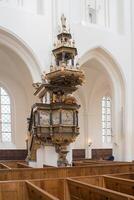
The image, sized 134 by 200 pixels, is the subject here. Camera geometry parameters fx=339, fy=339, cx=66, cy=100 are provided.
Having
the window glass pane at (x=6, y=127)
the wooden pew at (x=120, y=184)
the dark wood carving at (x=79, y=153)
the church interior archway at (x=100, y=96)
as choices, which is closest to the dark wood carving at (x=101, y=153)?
the church interior archway at (x=100, y=96)

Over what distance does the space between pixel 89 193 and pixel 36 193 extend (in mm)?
922

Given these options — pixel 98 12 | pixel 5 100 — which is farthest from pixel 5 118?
pixel 98 12

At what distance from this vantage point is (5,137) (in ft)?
64.2

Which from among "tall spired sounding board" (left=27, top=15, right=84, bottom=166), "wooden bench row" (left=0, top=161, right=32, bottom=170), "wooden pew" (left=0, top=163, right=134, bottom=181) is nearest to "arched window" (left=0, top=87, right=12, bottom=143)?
"wooden bench row" (left=0, top=161, right=32, bottom=170)

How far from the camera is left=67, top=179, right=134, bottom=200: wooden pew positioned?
470 centimetres

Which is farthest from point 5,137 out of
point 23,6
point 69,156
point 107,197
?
point 107,197

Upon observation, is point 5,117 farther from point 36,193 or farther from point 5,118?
point 36,193

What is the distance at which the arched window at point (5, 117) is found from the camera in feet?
64.1

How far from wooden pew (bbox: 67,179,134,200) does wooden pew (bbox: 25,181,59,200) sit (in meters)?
0.85

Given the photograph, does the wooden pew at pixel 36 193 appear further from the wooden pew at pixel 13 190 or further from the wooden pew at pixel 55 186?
the wooden pew at pixel 55 186

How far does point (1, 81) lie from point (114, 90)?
671 cm

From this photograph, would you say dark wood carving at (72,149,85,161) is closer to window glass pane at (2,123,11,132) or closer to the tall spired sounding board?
window glass pane at (2,123,11,132)

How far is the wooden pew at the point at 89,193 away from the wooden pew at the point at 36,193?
2.79ft

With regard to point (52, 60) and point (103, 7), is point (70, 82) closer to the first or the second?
point (52, 60)
